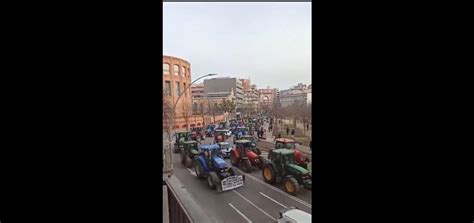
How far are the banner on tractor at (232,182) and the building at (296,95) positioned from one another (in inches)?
16.6

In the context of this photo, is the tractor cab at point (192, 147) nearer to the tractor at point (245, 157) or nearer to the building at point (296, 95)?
the tractor at point (245, 157)

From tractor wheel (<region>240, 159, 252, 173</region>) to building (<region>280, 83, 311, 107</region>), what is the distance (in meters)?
0.33

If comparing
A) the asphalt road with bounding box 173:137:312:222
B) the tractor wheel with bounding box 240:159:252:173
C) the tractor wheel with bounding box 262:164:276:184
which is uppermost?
the tractor wheel with bounding box 240:159:252:173

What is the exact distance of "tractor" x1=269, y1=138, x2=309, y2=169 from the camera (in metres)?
1.46

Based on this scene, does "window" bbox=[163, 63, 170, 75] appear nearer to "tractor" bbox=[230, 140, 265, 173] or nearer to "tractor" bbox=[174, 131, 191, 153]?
"tractor" bbox=[174, 131, 191, 153]

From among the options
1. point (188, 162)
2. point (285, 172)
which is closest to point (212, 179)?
point (188, 162)

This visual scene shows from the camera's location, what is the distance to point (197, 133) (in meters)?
1.53

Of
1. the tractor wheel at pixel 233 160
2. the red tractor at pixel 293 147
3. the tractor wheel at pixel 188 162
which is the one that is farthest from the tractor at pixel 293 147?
the tractor wheel at pixel 188 162

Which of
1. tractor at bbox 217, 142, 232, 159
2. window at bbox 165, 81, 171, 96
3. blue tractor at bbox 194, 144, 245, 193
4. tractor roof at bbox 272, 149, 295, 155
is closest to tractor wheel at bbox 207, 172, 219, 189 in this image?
blue tractor at bbox 194, 144, 245, 193

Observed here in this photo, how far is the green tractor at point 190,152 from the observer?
4.89 ft

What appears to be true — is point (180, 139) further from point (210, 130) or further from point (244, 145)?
point (244, 145)
